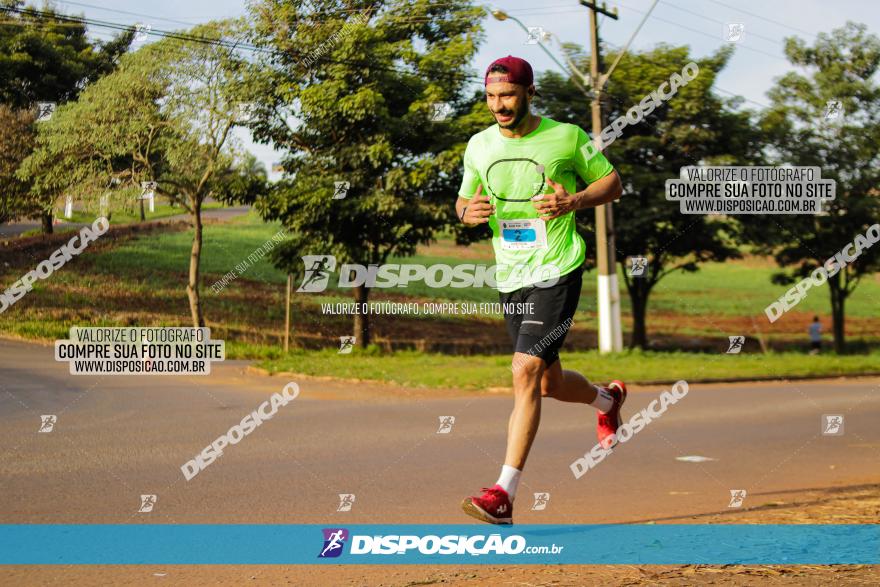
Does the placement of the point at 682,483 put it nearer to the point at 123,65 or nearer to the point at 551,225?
the point at 551,225

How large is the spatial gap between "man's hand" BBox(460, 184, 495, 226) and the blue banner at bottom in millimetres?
1519

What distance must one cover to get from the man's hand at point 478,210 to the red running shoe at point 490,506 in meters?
1.23

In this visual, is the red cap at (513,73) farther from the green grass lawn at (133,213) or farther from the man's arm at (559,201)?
the green grass lawn at (133,213)

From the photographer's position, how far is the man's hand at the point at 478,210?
4723 millimetres

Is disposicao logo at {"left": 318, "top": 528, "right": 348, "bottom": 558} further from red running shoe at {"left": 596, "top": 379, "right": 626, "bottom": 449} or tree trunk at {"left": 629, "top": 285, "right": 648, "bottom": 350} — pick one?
tree trunk at {"left": 629, "top": 285, "right": 648, "bottom": 350}

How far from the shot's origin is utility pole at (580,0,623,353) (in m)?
20.1

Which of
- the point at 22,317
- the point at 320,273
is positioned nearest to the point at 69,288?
the point at 22,317

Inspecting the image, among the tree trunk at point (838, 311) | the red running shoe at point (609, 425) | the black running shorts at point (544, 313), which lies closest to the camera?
the black running shorts at point (544, 313)


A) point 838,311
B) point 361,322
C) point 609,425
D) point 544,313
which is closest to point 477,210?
point 544,313

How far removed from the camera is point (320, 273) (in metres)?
25.2

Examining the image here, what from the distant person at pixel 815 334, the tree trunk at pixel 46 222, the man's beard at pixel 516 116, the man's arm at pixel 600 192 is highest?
the tree trunk at pixel 46 222

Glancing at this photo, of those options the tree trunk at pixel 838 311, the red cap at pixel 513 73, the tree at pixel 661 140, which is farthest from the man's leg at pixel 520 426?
the tree trunk at pixel 838 311

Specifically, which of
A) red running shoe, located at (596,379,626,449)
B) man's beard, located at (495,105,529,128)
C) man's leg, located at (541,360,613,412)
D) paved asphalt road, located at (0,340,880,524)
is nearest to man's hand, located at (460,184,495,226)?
man's beard, located at (495,105,529,128)

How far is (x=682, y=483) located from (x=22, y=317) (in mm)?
17220
